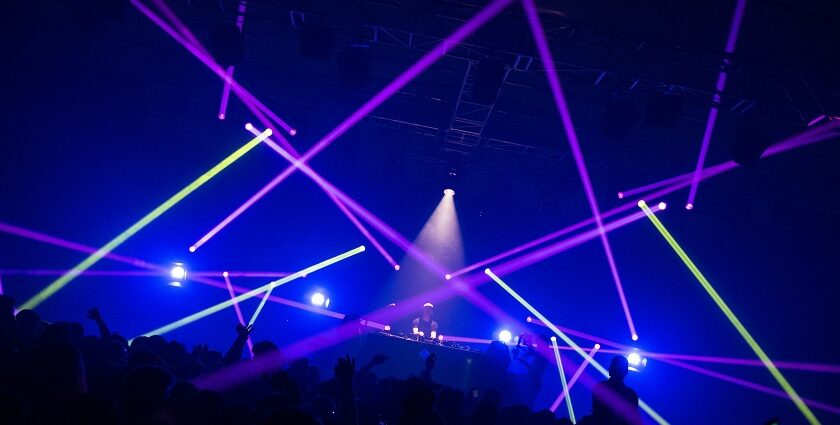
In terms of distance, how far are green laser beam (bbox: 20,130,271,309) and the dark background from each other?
0.14 metres

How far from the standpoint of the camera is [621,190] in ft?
35.4

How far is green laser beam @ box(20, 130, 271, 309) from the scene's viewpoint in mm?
10616

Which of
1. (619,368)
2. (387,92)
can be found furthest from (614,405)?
(387,92)

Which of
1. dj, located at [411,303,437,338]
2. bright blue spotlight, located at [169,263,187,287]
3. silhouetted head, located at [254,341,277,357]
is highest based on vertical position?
bright blue spotlight, located at [169,263,187,287]

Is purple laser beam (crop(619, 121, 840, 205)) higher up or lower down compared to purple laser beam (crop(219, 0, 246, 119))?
lower down

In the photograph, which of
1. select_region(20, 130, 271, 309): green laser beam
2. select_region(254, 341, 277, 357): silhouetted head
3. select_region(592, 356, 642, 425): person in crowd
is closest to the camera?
select_region(254, 341, 277, 357): silhouetted head

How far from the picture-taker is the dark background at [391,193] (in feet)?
31.9

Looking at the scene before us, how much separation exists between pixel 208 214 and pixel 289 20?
17.5ft

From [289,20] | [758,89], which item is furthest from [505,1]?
[758,89]

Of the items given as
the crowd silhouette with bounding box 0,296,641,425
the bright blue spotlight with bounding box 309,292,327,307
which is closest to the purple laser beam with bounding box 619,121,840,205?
the crowd silhouette with bounding box 0,296,641,425

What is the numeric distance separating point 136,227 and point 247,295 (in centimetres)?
257

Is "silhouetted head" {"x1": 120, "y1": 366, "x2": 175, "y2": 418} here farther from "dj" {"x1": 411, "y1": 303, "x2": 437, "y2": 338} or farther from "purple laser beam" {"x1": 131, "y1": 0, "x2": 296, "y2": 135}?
"dj" {"x1": 411, "y1": 303, "x2": 437, "y2": 338}

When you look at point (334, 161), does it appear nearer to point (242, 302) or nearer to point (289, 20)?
point (242, 302)

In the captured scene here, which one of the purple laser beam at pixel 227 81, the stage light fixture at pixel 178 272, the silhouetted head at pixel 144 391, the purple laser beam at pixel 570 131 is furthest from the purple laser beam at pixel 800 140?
the stage light fixture at pixel 178 272
